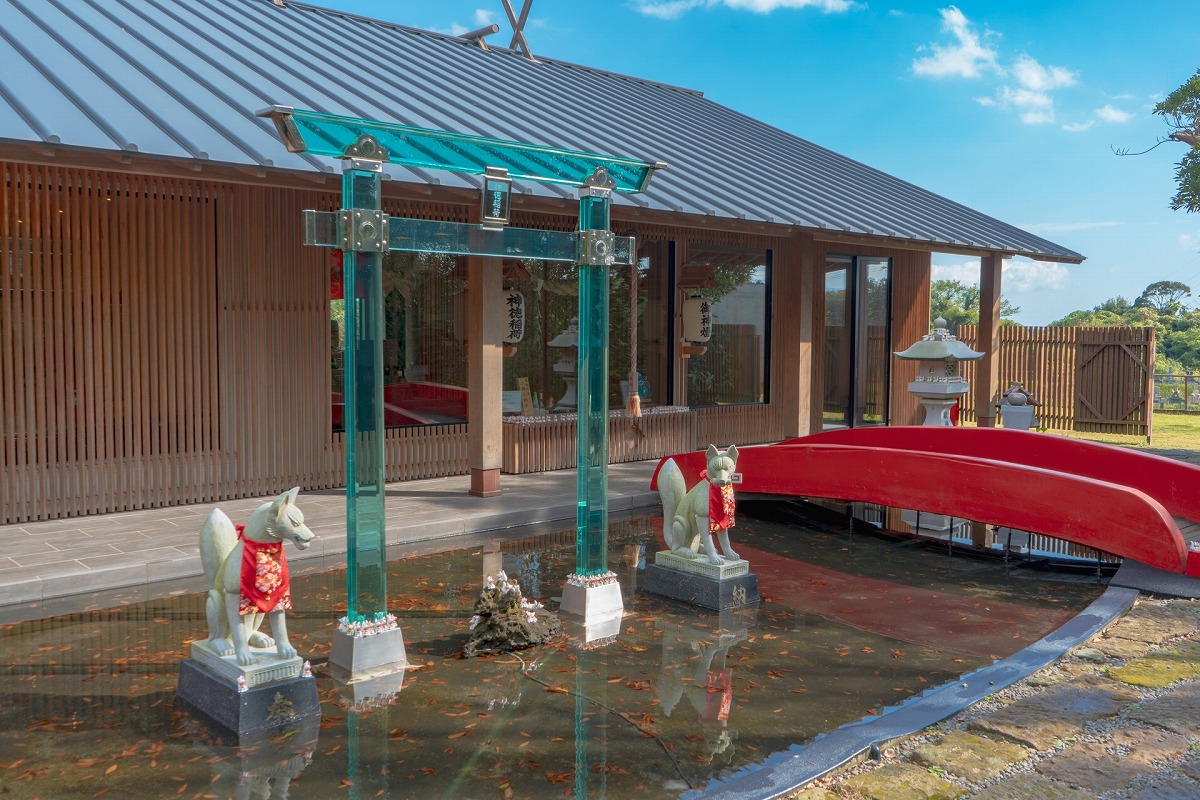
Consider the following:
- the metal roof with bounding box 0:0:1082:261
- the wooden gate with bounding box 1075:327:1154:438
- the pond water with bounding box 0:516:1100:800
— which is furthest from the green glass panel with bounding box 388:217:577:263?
the wooden gate with bounding box 1075:327:1154:438

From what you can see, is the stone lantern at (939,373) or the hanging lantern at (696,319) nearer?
the stone lantern at (939,373)

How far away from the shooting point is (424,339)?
1220 centimetres

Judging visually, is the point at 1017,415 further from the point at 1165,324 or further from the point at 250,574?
the point at 1165,324

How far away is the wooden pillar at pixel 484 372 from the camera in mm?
10375

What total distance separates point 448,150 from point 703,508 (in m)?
3.10

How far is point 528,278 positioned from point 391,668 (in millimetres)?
8032

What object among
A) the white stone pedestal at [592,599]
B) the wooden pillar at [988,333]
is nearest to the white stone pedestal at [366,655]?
the white stone pedestal at [592,599]

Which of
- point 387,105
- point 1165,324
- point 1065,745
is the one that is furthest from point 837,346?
point 1165,324

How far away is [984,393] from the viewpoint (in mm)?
16781

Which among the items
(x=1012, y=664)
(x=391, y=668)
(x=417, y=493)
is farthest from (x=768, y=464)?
(x=391, y=668)

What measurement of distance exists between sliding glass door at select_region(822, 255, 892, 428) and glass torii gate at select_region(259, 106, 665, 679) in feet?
36.4

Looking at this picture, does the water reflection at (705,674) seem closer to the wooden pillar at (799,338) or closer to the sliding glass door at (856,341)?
the wooden pillar at (799,338)

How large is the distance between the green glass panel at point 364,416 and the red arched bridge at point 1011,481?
4.42 m

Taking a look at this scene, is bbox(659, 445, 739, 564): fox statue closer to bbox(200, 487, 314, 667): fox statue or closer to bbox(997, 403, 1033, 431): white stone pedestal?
bbox(200, 487, 314, 667): fox statue
